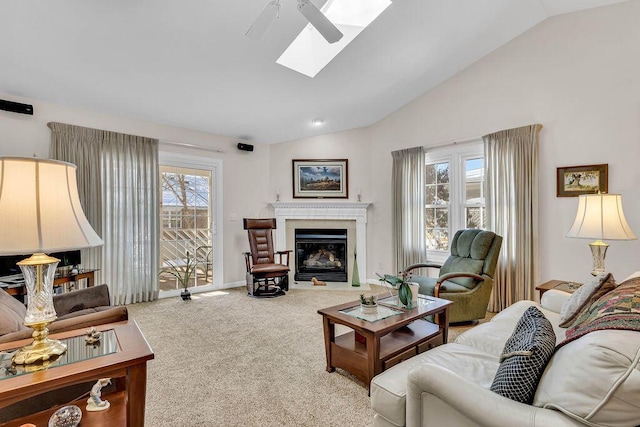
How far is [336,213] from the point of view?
18.3ft

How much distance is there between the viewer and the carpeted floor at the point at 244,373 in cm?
191

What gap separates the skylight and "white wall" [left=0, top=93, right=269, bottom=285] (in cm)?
214

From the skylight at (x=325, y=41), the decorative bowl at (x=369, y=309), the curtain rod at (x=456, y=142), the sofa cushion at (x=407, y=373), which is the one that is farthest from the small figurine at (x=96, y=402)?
the curtain rod at (x=456, y=142)

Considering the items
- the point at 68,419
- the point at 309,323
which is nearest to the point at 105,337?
the point at 68,419

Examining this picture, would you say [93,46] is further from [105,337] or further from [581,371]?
[581,371]

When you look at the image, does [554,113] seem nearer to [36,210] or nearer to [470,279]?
[470,279]

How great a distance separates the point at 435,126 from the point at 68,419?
4.89 m

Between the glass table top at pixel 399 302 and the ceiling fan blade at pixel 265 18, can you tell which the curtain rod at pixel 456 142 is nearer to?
the glass table top at pixel 399 302

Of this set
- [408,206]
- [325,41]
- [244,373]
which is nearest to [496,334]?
[244,373]

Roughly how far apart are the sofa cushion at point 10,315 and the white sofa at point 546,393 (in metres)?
1.83

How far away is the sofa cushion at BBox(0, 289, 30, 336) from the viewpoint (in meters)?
1.56

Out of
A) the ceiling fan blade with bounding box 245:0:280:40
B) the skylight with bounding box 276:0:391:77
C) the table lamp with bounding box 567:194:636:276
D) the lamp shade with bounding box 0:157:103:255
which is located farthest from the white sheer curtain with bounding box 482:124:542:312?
the lamp shade with bounding box 0:157:103:255

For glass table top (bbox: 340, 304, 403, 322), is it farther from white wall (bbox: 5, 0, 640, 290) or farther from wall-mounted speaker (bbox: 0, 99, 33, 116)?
wall-mounted speaker (bbox: 0, 99, 33, 116)

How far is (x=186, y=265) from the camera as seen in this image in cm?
482
